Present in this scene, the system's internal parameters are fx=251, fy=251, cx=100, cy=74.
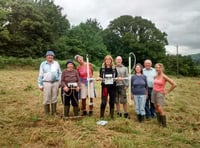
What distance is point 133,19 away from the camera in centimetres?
4991

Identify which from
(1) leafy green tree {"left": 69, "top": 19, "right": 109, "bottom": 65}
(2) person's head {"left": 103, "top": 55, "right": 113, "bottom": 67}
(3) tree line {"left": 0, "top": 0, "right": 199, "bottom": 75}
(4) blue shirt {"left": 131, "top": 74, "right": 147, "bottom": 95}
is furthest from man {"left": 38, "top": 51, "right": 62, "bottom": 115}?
(1) leafy green tree {"left": 69, "top": 19, "right": 109, "bottom": 65}

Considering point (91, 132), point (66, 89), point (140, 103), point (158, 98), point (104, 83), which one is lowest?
point (91, 132)

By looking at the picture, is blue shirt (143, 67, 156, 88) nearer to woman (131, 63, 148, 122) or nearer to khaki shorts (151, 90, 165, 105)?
woman (131, 63, 148, 122)

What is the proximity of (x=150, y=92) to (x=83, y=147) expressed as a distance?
2.78 meters

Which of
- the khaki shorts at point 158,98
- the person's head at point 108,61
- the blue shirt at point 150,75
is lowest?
Result: the khaki shorts at point 158,98

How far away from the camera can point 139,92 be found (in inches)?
246

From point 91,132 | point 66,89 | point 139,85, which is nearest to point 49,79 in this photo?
point 66,89

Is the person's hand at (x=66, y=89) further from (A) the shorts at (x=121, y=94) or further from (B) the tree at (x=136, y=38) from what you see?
(B) the tree at (x=136, y=38)

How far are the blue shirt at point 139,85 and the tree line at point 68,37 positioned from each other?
963 inches

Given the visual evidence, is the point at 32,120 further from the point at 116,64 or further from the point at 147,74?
the point at 147,74

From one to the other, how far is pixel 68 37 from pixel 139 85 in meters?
38.7

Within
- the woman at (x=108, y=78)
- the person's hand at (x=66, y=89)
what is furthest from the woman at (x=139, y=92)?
the person's hand at (x=66, y=89)

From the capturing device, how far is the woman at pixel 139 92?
6.25 meters

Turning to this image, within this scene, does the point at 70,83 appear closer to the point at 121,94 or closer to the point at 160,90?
the point at 121,94
